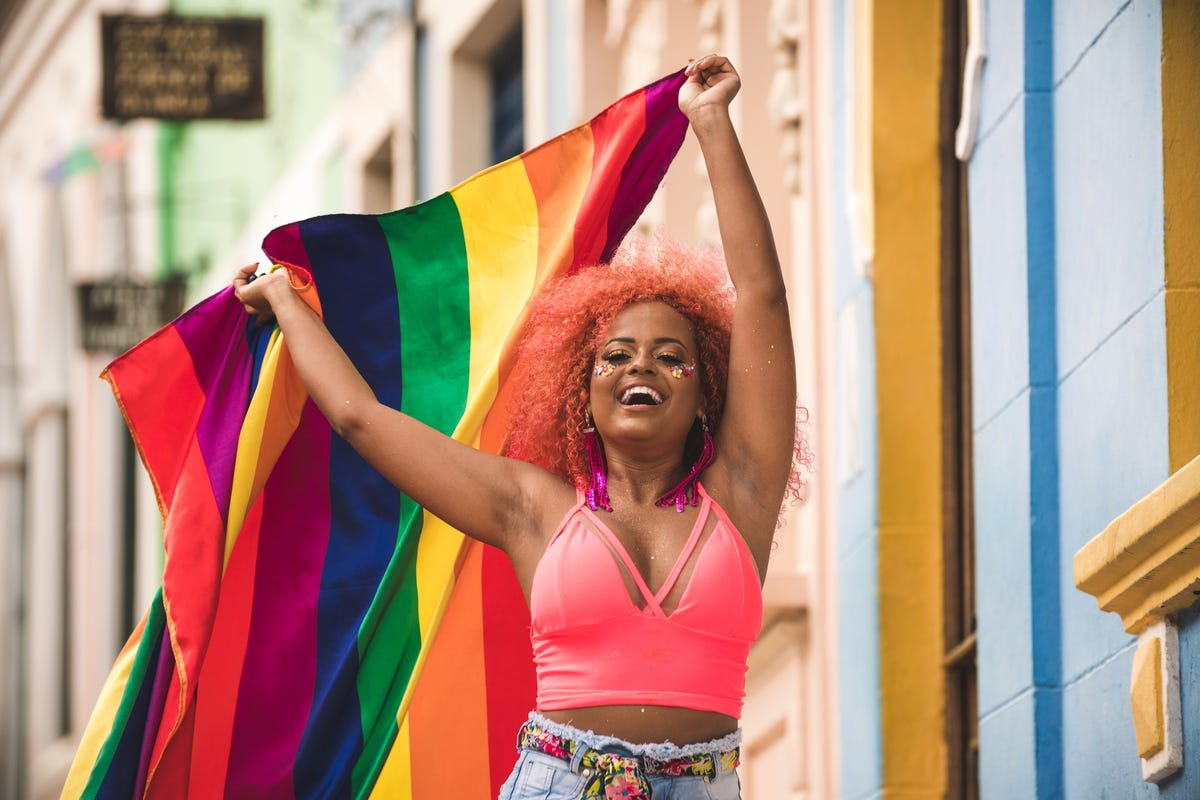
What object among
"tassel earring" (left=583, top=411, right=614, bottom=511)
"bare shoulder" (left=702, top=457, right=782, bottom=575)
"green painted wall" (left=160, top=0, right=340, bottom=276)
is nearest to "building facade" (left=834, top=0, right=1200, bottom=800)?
"bare shoulder" (left=702, top=457, right=782, bottom=575)

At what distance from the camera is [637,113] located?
6.71 metres

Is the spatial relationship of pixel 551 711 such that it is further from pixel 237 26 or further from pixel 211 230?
pixel 211 230

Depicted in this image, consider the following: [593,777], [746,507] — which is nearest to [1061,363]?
[746,507]

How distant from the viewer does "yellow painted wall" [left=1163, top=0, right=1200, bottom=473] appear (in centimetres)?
554

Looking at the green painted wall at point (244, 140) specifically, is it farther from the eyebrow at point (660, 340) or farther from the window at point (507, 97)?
the eyebrow at point (660, 340)

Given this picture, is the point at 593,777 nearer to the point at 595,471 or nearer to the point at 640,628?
the point at 640,628

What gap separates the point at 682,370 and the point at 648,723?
2.71ft

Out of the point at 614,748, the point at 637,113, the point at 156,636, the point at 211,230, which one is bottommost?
the point at 614,748

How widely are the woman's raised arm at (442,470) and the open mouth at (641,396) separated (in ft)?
0.90

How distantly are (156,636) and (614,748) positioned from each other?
178 cm

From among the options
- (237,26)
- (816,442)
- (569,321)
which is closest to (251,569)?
(569,321)

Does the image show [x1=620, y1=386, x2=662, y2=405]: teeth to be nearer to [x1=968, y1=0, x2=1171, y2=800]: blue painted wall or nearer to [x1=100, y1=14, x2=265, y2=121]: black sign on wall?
[x1=968, y1=0, x2=1171, y2=800]: blue painted wall

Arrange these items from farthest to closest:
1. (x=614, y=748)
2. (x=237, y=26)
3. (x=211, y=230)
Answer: (x=211, y=230) < (x=237, y=26) < (x=614, y=748)

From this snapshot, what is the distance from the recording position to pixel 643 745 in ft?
17.0
